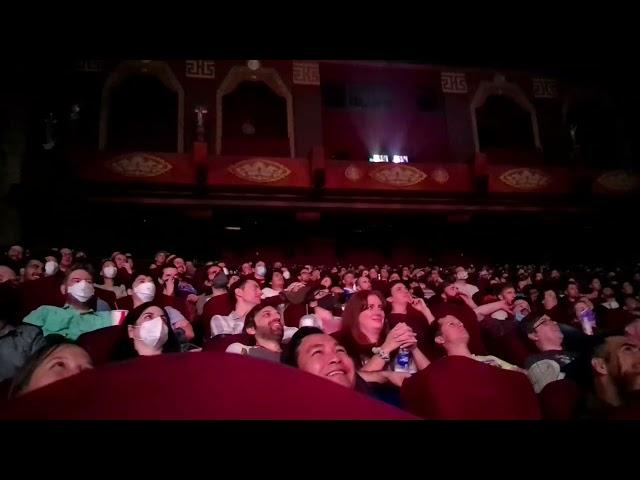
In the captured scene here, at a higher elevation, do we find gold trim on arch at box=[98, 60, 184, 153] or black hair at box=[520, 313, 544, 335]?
gold trim on arch at box=[98, 60, 184, 153]

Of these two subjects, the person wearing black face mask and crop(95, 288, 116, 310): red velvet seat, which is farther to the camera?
crop(95, 288, 116, 310): red velvet seat

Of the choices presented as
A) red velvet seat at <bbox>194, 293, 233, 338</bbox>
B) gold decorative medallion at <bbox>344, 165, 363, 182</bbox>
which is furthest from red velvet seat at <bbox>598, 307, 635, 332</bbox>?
gold decorative medallion at <bbox>344, 165, 363, 182</bbox>

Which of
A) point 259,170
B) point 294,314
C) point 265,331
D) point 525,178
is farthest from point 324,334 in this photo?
point 525,178

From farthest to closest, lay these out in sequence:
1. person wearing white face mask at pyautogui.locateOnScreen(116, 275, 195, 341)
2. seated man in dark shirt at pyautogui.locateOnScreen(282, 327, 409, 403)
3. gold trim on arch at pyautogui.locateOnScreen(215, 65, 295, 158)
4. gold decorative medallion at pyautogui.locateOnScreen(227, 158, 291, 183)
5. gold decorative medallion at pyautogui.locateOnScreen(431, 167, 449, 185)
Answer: gold trim on arch at pyautogui.locateOnScreen(215, 65, 295, 158) → gold decorative medallion at pyautogui.locateOnScreen(431, 167, 449, 185) → gold decorative medallion at pyautogui.locateOnScreen(227, 158, 291, 183) → person wearing white face mask at pyautogui.locateOnScreen(116, 275, 195, 341) → seated man in dark shirt at pyautogui.locateOnScreen(282, 327, 409, 403)

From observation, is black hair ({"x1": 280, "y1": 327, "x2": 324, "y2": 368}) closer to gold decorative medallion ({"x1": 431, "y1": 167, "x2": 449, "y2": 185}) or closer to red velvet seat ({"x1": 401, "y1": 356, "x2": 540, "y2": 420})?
red velvet seat ({"x1": 401, "y1": 356, "x2": 540, "y2": 420})

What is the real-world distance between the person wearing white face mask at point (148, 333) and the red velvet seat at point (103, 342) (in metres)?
0.04

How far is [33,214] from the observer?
6.16 metres

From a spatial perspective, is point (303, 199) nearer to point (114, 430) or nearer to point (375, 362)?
point (375, 362)

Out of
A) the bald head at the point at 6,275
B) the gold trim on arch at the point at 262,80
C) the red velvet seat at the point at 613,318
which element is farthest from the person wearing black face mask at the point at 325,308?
the gold trim on arch at the point at 262,80

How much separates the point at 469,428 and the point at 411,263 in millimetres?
6902

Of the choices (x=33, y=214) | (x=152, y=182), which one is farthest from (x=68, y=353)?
(x=33, y=214)

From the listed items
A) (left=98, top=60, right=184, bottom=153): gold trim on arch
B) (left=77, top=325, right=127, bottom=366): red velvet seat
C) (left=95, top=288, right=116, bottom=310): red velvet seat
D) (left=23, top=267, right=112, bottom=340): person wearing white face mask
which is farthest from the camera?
(left=98, top=60, right=184, bottom=153): gold trim on arch

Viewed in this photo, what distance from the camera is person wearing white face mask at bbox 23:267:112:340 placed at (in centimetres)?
218

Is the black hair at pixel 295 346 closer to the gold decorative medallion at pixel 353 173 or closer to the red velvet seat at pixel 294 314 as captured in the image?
the red velvet seat at pixel 294 314
